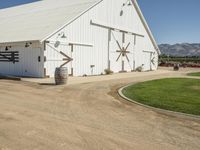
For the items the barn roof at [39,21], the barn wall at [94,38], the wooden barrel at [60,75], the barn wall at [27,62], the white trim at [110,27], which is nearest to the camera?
the wooden barrel at [60,75]

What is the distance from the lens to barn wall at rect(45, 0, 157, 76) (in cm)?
1894

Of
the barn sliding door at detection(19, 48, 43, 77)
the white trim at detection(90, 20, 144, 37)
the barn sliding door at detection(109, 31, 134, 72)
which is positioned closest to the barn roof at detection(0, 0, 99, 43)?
the barn sliding door at detection(19, 48, 43, 77)

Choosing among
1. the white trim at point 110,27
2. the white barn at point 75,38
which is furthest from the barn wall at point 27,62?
the white trim at point 110,27

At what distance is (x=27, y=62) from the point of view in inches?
729

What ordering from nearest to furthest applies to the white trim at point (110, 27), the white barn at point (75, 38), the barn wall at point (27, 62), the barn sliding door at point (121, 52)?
the barn wall at point (27, 62) < the white barn at point (75, 38) < the white trim at point (110, 27) < the barn sliding door at point (121, 52)

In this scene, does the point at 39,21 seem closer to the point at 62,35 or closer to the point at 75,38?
the point at 75,38

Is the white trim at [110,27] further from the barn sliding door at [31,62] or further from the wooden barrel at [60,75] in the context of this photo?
the wooden barrel at [60,75]

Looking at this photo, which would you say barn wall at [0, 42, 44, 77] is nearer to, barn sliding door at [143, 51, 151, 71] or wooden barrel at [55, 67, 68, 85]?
wooden barrel at [55, 67, 68, 85]

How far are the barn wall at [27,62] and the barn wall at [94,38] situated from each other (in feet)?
1.94

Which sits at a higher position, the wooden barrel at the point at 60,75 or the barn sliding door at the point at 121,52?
the barn sliding door at the point at 121,52

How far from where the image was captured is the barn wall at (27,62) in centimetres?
1778

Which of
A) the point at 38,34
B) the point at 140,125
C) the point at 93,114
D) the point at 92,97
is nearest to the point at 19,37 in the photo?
the point at 38,34

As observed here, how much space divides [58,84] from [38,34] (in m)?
5.37

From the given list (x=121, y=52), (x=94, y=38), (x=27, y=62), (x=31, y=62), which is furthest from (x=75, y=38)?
(x=121, y=52)
